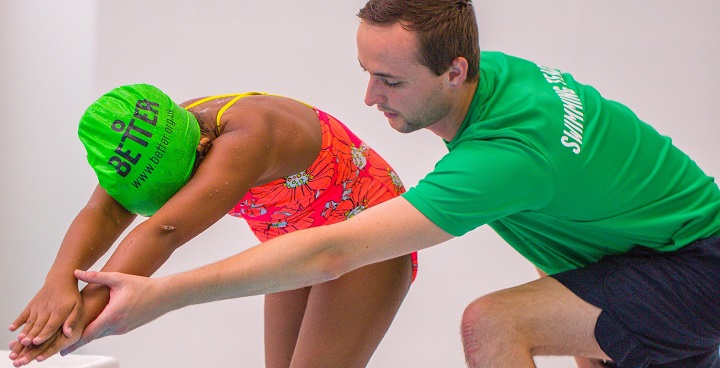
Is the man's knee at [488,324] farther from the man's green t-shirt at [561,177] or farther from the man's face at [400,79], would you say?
the man's face at [400,79]

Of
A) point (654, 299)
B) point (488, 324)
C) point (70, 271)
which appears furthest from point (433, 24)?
point (70, 271)

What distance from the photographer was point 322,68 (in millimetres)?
4270

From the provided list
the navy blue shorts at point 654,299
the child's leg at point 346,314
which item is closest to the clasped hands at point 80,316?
the child's leg at point 346,314

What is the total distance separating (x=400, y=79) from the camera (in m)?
2.06

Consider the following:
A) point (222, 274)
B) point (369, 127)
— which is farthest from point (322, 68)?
point (222, 274)

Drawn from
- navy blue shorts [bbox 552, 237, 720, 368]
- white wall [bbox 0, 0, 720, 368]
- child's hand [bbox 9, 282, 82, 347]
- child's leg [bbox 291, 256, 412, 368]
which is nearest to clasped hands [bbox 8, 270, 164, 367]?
child's hand [bbox 9, 282, 82, 347]

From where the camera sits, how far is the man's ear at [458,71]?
2059 millimetres

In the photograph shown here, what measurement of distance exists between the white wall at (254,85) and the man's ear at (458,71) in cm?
206

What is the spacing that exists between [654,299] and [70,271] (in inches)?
52.2

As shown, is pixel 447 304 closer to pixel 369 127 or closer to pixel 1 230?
pixel 369 127

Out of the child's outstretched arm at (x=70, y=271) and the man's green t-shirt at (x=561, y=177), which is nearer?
the child's outstretched arm at (x=70, y=271)

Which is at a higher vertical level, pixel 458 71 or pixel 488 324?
pixel 458 71

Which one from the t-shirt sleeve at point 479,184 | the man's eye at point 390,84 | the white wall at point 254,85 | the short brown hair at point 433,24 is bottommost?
the white wall at point 254,85

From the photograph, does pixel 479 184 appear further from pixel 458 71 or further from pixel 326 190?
pixel 326 190
